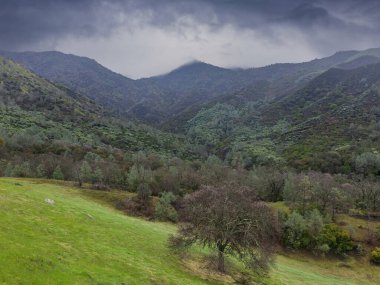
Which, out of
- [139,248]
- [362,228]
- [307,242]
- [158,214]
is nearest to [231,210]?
[139,248]

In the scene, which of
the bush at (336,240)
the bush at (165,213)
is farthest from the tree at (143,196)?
the bush at (336,240)

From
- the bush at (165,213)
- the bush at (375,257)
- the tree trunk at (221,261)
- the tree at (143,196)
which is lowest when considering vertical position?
the bush at (375,257)

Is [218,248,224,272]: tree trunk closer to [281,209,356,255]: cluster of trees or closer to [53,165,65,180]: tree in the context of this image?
[281,209,356,255]: cluster of trees

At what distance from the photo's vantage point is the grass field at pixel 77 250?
25439mm

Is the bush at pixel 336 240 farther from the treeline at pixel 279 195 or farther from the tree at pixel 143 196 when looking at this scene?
the tree at pixel 143 196

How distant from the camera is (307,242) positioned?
93875 millimetres

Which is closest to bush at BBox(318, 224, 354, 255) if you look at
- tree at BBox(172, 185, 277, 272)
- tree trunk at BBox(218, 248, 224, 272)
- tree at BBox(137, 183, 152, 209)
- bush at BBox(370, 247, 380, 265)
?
bush at BBox(370, 247, 380, 265)

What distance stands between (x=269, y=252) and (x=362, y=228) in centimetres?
7195

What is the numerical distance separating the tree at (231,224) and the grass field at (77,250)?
382 centimetres

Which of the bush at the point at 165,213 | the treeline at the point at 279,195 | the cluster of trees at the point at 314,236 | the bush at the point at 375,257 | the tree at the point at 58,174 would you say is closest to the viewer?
the bush at the point at 375,257

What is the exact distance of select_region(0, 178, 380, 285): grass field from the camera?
25439 mm

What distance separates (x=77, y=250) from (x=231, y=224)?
1851 centimetres

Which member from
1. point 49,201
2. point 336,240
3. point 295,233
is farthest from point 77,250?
point 336,240

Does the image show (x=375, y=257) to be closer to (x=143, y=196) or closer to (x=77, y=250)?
(x=143, y=196)
